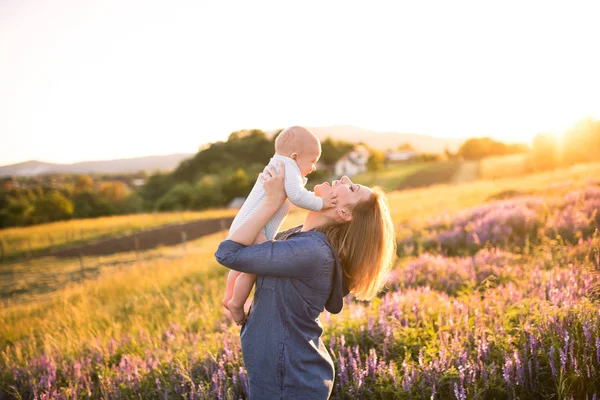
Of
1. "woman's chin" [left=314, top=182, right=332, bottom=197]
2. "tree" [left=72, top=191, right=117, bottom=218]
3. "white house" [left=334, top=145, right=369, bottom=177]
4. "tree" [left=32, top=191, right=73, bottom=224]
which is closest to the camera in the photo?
"woman's chin" [left=314, top=182, right=332, bottom=197]

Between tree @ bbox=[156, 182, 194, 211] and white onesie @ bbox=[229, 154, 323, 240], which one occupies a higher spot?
white onesie @ bbox=[229, 154, 323, 240]

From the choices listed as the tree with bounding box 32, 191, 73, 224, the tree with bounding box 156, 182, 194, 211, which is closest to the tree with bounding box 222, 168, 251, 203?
the tree with bounding box 156, 182, 194, 211

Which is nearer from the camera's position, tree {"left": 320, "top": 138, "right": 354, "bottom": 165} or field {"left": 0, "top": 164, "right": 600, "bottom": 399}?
field {"left": 0, "top": 164, "right": 600, "bottom": 399}

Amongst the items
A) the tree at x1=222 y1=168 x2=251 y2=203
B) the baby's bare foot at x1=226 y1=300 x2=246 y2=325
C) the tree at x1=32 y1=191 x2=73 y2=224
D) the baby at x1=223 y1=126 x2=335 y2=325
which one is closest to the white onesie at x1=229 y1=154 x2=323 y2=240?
the baby at x1=223 y1=126 x2=335 y2=325

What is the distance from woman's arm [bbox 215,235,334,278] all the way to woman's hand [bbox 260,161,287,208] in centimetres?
27

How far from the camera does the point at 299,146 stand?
266 cm

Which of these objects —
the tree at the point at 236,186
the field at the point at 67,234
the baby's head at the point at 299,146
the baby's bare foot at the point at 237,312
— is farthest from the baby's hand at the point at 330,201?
the tree at the point at 236,186

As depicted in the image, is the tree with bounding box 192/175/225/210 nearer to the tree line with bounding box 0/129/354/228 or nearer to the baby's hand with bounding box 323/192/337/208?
the tree line with bounding box 0/129/354/228

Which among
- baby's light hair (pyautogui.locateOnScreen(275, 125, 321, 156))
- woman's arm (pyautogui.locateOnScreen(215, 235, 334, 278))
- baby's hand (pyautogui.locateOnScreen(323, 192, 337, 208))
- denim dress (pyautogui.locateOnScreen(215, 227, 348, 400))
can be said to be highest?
baby's light hair (pyautogui.locateOnScreen(275, 125, 321, 156))

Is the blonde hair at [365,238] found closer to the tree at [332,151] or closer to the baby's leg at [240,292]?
the baby's leg at [240,292]

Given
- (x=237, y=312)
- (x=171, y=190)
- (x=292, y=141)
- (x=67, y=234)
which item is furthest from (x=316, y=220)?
(x=171, y=190)

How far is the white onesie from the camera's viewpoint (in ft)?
8.16

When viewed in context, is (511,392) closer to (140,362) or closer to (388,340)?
(388,340)

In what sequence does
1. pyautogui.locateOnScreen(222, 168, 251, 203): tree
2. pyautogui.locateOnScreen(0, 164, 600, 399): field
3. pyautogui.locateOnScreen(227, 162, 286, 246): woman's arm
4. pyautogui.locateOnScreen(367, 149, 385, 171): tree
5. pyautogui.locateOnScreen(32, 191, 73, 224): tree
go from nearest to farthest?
pyautogui.locateOnScreen(227, 162, 286, 246): woman's arm
pyautogui.locateOnScreen(0, 164, 600, 399): field
pyautogui.locateOnScreen(32, 191, 73, 224): tree
pyautogui.locateOnScreen(222, 168, 251, 203): tree
pyautogui.locateOnScreen(367, 149, 385, 171): tree
